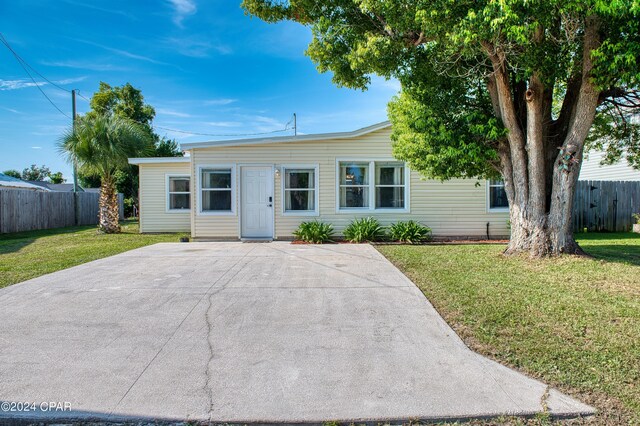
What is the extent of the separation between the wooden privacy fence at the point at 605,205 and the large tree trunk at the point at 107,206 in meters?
17.5

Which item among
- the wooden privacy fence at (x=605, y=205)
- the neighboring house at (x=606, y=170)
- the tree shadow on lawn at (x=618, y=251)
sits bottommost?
the tree shadow on lawn at (x=618, y=251)

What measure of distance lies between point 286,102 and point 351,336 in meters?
25.2

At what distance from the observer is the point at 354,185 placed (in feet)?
38.4

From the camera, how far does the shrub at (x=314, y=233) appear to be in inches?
427

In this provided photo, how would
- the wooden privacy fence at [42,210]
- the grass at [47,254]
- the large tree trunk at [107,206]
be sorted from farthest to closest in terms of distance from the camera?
the wooden privacy fence at [42,210], the large tree trunk at [107,206], the grass at [47,254]

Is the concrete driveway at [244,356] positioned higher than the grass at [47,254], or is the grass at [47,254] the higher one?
the grass at [47,254]

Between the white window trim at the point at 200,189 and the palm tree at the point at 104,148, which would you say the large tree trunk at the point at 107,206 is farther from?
the white window trim at the point at 200,189

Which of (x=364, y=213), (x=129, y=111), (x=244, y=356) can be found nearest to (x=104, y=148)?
(x=364, y=213)

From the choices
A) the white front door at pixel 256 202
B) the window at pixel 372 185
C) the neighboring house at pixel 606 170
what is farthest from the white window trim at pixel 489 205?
the white front door at pixel 256 202

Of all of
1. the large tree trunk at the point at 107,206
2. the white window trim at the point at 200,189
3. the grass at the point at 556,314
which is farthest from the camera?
the large tree trunk at the point at 107,206

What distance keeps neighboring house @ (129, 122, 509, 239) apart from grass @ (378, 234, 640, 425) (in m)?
4.13

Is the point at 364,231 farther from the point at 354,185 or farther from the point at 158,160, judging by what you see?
the point at 158,160

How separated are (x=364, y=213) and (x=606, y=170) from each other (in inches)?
504

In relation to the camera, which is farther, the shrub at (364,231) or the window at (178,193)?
the window at (178,193)
